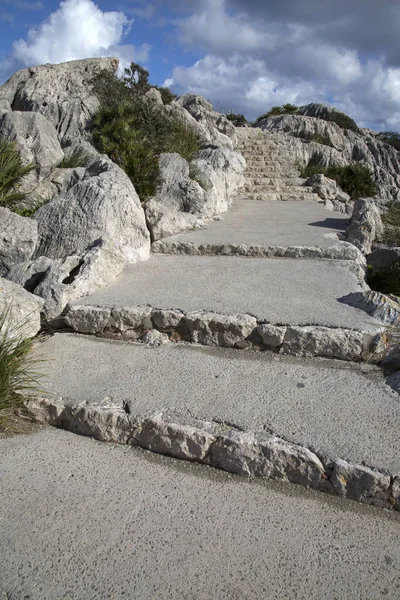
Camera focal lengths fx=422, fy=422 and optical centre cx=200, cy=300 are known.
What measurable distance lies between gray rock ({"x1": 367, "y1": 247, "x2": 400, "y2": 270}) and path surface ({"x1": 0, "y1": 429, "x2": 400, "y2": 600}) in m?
4.48

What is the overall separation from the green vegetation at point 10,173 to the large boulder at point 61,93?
2.61 m

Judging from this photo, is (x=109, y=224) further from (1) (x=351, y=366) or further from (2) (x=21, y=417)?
(1) (x=351, y=366)

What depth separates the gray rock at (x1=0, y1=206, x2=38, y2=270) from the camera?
18.8 feet

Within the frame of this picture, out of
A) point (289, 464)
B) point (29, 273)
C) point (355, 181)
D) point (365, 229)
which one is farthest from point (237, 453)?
point (355, 181)

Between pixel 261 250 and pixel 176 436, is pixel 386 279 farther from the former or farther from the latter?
pixel 176 436

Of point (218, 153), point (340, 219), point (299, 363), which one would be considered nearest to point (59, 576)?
point (299, 363)

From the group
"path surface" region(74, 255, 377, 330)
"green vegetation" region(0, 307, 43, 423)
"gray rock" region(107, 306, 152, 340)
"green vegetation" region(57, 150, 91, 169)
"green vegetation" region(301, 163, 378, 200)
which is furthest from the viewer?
"green vegetation" region(301, 163, 378, 200)

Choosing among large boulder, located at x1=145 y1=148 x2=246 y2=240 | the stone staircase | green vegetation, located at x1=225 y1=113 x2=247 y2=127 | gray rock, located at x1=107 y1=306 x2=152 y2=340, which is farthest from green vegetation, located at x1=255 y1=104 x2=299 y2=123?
gray rock, located at x1=107 y1=306 x2=152 y2=340

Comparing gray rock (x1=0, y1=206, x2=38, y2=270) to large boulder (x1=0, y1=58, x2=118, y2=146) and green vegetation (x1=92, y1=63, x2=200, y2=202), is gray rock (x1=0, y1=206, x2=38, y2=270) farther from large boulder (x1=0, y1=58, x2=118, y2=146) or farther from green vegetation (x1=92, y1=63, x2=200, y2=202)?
large boulder (x1=0, y1=58, x2=118, y2=146)

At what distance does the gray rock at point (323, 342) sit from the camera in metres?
3.91

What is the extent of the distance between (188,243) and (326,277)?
2.47m

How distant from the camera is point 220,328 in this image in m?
4.30

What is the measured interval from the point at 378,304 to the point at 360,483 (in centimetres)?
218

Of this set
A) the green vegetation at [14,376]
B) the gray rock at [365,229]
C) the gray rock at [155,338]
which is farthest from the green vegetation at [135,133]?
the green vegetation at [14,376]
